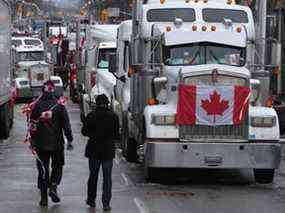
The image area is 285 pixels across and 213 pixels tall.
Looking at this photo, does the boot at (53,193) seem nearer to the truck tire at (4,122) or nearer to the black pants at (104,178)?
the black pants at (104,178)

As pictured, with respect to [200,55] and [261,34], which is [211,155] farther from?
[261,34]

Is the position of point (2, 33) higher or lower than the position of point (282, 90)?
higher

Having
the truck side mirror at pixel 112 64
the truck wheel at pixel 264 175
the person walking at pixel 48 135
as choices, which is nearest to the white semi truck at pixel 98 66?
the truck side mirror at pixel 112 64

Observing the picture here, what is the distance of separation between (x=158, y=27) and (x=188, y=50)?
94cm

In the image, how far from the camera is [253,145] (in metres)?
14.9

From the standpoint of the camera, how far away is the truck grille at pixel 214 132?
14.9 meters

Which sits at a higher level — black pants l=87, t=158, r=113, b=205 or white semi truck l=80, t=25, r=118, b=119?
white semi truck l=80, t=25, r=118, b=119

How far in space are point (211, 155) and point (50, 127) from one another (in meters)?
3.28

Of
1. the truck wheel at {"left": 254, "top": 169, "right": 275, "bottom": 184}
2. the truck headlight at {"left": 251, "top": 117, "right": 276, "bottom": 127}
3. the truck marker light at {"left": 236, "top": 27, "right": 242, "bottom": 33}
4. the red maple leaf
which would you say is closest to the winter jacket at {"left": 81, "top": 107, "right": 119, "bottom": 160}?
the red maple leaf

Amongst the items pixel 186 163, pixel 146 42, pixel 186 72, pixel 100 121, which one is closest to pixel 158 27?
pixel 146 42

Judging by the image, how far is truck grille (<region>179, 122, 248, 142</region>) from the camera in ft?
49.0

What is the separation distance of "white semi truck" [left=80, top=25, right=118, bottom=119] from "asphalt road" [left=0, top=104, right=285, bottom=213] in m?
6.34

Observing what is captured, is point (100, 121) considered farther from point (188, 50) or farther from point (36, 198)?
point (188, 50)

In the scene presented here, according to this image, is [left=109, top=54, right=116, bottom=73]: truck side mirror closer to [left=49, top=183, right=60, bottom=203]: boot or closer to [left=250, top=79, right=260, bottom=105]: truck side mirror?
[left=250, top=79, right=260, bottom=105]: truck side mirror
